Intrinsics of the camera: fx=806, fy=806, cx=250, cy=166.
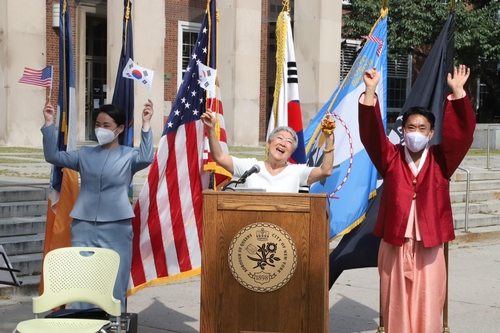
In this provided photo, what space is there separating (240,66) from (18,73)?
20.8ft

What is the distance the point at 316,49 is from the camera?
81.0ft

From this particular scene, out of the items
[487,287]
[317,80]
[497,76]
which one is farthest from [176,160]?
[497,76]

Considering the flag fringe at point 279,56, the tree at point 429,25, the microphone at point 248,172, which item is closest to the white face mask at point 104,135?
the microphone at point 248,172

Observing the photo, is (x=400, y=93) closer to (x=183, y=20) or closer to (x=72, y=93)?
(x=183, y=20)

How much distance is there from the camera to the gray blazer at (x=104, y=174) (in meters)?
5.90

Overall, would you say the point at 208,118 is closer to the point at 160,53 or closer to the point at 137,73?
the point at 137,73

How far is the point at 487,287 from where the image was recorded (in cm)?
903

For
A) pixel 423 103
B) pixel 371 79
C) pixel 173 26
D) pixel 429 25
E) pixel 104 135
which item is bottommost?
pixel 104 135

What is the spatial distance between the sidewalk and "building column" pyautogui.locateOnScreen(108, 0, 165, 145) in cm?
1239

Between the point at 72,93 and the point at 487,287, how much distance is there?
5.09 m

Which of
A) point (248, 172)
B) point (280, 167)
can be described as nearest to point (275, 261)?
point (248, 172)

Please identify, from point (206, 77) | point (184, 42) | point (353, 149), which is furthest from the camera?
point (184, 42)

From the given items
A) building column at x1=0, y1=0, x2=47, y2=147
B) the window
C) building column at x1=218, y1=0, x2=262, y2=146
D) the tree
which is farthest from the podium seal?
the tree

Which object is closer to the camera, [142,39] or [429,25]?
[142,39]
